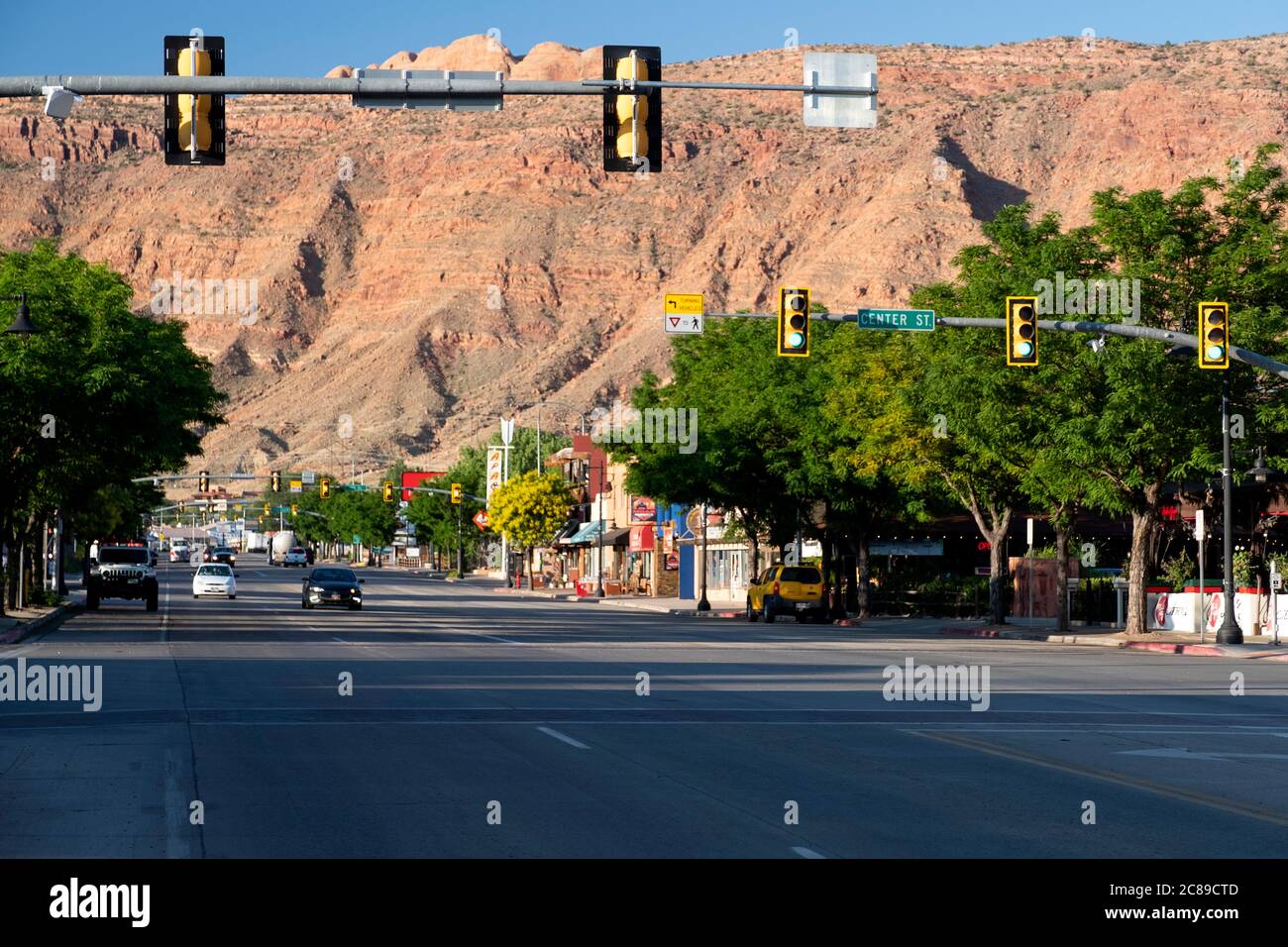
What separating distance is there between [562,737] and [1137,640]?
25.7 metres

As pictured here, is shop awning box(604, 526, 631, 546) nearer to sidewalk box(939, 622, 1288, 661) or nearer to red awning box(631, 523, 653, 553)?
red awning box(631, 523, 653, 553)

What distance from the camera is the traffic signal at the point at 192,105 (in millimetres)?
15719

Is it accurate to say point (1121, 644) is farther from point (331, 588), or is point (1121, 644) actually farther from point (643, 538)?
point (643, 538)

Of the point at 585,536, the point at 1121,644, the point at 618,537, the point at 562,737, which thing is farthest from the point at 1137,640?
the point at 585,536

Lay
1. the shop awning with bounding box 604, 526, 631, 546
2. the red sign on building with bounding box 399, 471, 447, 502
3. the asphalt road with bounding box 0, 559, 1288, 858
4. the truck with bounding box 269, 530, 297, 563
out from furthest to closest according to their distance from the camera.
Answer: the truck with bounding box 269, 530, 297, 563 < the red sign on building with bounding box 399, 471, 447, 502 < the shop awning with bounding box 604, 526, 631, 546 < the asphalt road with bounding box 0, 559, 1288, 858

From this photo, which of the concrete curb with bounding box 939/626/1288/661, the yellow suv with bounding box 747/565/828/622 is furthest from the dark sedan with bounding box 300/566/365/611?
the concrete curb with bounding box 939/626/1288/661

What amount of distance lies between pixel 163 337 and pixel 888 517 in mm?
24021

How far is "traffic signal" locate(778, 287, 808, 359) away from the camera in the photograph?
89.9 ft

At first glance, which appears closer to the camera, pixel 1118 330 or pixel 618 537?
pixel 1118 330

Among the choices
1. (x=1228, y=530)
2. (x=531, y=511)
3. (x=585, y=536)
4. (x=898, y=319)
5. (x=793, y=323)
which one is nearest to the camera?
(x=793, y=323)

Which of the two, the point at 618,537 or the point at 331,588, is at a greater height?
the point at 618,537

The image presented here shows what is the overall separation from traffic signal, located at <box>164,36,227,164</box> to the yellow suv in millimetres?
41174

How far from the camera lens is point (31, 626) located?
40781 millimetres
